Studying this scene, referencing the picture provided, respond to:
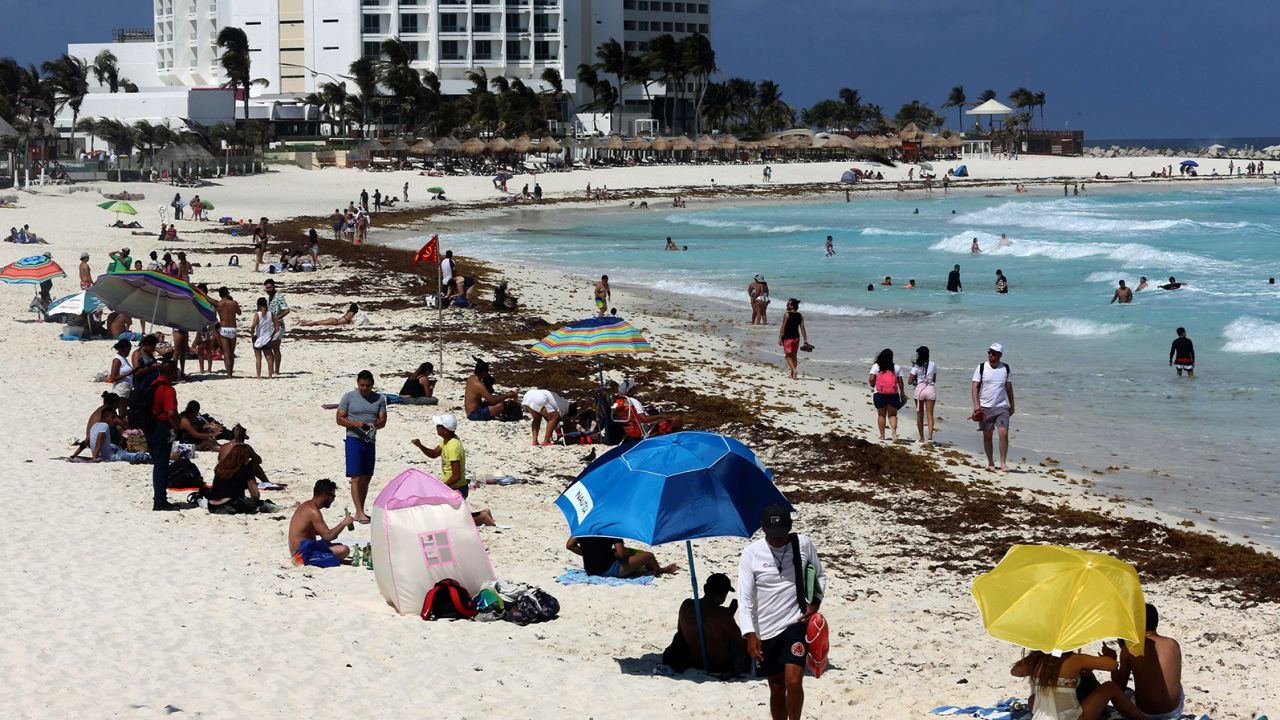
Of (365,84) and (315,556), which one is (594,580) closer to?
(315,556)

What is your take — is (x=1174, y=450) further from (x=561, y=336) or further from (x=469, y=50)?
(x=469, y=50)

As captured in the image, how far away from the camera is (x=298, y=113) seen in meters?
108

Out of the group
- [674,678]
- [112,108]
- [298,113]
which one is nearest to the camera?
[674,678]

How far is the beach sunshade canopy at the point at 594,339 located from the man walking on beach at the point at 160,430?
4410 mm

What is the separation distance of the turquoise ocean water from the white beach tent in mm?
7285

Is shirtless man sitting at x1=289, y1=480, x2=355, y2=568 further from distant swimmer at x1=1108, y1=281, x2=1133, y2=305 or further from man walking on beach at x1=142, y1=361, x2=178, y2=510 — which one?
distant swimmer at x1=1108, y1=281, x2=1133, y2=305

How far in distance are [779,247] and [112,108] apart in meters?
61.7

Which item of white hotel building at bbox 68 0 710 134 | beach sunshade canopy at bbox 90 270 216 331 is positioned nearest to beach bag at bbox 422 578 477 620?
beach sunshade canopy at bbox 90 270 216 331

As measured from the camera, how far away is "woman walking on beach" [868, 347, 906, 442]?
631 inches

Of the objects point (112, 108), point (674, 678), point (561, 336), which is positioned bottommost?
point (674, 678)

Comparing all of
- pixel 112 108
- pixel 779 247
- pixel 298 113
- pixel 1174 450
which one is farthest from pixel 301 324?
pixel 298 113

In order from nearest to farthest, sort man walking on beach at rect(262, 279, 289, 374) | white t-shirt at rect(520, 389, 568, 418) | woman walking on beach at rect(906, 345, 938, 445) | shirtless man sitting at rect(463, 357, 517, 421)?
white t-shirt at rect(520, 389, 568, 418), woman walking on beach at rect(906, 345, 938, 445), shirtless man sitting at rect(463, 357, 517, 421), man walking on beach at rect(262, 279, 289, 374)

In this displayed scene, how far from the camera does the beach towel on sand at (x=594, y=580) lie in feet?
34.9

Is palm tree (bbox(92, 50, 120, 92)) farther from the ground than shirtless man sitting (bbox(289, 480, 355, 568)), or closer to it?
farther from the ground
